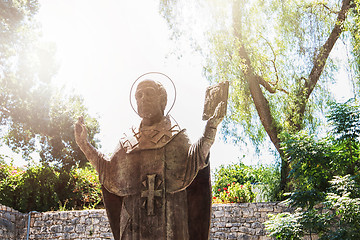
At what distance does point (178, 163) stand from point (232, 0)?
9715 mm

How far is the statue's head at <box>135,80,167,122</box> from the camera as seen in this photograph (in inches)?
161

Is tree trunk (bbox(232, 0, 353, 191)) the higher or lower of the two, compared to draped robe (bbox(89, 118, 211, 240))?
higher

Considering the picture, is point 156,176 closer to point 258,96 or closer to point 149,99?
point 149,99

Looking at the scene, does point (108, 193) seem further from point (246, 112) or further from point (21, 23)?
point (21, 23)

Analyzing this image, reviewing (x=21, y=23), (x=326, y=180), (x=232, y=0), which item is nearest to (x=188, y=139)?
(x=326, y=180)

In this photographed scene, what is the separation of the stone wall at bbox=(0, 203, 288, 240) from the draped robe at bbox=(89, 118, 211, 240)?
6.92m

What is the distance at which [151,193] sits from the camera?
12.4ft

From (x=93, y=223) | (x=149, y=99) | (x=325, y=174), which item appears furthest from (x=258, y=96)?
(x=149, y=99)

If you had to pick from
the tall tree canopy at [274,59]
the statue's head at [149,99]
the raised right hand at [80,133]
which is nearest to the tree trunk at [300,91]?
the tall tree canopy at [274,59]

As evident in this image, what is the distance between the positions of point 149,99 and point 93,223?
25.8ft

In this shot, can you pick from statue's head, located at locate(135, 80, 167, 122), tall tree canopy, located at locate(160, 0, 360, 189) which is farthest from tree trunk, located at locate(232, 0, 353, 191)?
statue's head, located at locate(135, 80, 167, 122)

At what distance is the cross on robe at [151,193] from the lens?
3.72 meters

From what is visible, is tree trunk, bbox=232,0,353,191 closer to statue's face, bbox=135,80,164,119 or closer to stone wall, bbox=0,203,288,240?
stone wall, bbox=0,203,288,240

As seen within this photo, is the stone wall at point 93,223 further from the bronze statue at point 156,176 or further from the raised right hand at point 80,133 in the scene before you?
the raised right hand at point 80,133
